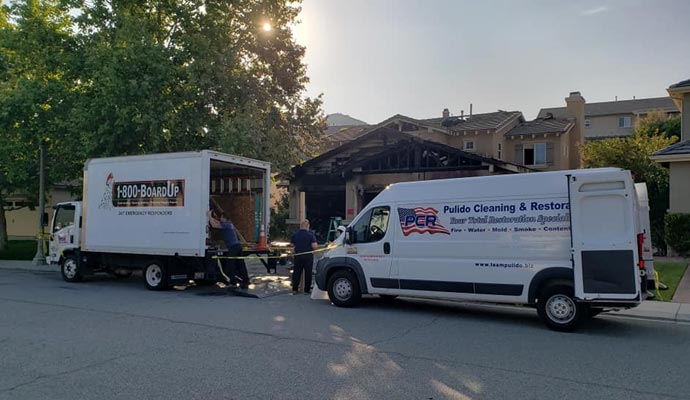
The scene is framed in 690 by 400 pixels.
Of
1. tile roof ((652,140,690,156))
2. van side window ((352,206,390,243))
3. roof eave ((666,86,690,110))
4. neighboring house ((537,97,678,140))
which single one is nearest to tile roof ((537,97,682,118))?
neighboring house ((537,97,678,140))

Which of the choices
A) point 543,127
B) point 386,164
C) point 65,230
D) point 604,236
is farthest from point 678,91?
point 65,230

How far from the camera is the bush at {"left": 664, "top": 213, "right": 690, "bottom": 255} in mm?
17152

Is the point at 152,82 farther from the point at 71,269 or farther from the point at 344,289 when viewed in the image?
the point at 344,289

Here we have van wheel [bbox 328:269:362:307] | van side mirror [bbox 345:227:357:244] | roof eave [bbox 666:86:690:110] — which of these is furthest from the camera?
roof eave [bbox 666:86:690:110]

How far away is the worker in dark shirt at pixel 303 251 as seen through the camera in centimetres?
1268

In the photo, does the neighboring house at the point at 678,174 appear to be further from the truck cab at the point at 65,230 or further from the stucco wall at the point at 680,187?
the truck cab at the point at 65,230

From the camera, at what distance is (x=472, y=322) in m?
9.33

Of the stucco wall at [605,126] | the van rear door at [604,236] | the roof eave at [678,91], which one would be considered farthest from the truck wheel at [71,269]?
the stucco wall at [605,126]

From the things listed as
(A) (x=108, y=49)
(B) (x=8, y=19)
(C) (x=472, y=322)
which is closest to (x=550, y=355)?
(C) (x=472, y=322)

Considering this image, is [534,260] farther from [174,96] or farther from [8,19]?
[8,19]

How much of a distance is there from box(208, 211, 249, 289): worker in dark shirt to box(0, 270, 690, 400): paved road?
2.20 meters

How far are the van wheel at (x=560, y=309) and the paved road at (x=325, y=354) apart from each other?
24 cm

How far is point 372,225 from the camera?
10805 mm

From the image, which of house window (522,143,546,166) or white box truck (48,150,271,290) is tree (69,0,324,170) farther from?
house window (522,143,546,166)
